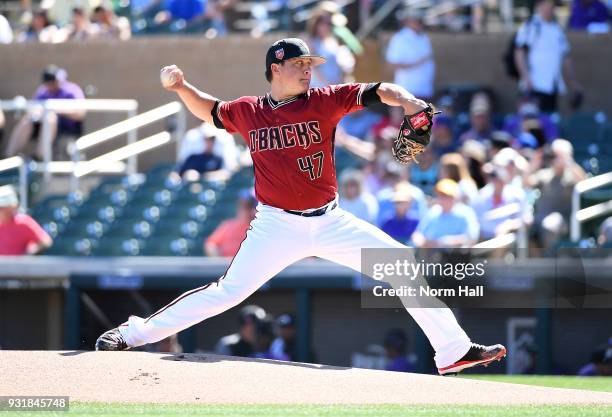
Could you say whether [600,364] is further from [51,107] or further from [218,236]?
[51,107]

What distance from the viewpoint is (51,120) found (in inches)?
565

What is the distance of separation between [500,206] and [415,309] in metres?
4.66

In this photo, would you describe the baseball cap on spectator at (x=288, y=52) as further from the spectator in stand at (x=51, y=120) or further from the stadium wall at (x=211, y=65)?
the stadium wall at (x=211, y=65)

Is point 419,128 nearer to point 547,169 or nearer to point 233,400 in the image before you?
point 233,400

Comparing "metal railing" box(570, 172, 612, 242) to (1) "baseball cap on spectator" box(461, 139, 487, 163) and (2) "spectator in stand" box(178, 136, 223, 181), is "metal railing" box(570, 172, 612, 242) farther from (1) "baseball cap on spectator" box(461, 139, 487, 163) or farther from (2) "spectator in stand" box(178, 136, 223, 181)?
(2) "spectator in stand" box(178, 136, 223, 181)

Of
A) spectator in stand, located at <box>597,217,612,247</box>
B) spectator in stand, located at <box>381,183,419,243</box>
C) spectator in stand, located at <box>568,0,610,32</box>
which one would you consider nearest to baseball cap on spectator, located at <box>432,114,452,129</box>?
spectator in stand, located at <box>381,183,419,243</box>

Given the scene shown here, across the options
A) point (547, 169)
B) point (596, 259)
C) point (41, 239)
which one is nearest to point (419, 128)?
point (596, 259)

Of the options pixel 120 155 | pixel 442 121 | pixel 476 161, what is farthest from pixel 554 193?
pixel 120 155

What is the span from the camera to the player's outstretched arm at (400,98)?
6.99 meters

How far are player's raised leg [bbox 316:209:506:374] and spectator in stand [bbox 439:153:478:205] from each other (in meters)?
4.62

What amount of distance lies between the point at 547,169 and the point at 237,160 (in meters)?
3.57

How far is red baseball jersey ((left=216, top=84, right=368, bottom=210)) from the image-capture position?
7.34 metres

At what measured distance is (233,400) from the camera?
22.8 feet

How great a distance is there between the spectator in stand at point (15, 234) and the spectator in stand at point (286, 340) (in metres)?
2.55
